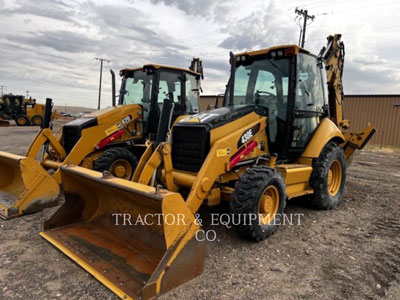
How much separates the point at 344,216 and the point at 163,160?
3140mm

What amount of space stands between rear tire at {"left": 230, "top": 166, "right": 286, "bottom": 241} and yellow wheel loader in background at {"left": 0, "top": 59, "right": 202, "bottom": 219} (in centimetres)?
233

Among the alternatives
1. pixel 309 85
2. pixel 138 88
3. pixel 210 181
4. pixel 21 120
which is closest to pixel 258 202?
pixel 210 181

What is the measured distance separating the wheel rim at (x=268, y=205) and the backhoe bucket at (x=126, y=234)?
1.21 meters

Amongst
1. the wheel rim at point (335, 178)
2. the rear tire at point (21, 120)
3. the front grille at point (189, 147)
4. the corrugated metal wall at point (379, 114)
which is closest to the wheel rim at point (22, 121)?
the rear tire at point (21, 120)

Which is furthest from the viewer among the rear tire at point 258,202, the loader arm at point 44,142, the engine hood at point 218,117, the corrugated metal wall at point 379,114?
the corrugated metal wall at point 379,114

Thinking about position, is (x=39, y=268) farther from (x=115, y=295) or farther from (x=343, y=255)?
(x=343, y=255)

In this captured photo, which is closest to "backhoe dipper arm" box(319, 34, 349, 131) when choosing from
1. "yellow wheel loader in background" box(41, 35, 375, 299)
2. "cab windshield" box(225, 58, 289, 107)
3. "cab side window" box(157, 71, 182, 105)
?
"yellow wheel loader in background" box(41, 35, 375, 299)

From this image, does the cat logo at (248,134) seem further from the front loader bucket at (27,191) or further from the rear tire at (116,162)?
the front loader bucket at (27,191)

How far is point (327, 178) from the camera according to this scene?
5238 mm

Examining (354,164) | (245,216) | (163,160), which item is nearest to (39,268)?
(163,160)

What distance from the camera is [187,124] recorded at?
14.2ft

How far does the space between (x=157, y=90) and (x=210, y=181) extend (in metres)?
3.74

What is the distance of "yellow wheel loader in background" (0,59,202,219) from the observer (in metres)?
4.84

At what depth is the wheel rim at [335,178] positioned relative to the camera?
5.68 metres
